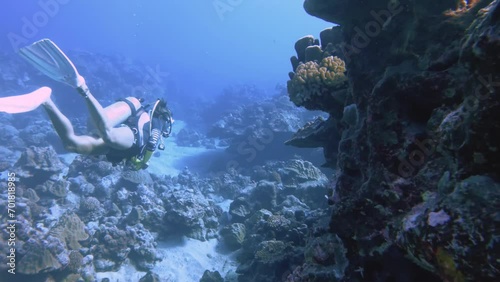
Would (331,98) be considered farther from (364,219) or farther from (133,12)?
(133,12)

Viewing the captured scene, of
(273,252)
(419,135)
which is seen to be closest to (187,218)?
(273,252)

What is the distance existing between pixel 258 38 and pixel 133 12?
254 feet

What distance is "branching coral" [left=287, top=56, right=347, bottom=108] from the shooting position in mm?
5141

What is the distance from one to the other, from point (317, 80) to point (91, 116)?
15.1ft

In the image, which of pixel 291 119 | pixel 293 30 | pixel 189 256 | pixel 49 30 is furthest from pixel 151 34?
pixel 189 256

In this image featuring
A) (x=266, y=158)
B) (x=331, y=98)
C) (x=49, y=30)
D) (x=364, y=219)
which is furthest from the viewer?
(x=49, y=30)

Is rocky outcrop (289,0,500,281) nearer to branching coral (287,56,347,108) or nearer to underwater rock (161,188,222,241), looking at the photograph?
branching coral (287,56,347,108)

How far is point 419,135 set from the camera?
8.87 ft

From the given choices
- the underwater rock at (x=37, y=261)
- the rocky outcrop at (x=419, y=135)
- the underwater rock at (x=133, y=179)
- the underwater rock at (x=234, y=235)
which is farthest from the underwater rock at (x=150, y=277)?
the rocky outcrop at (x=419, y=135)

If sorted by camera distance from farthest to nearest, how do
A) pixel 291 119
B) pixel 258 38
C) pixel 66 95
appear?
pixel 258 38
pixel 66 95
pixel 291 119

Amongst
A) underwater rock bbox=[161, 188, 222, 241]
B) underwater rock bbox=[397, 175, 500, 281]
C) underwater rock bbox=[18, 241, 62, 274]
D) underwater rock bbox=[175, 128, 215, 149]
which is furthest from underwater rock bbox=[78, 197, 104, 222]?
underwater rock bbox=[175, 128, 215, 149]

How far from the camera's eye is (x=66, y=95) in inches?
844

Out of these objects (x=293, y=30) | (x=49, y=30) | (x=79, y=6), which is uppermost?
(x=79, y=6)

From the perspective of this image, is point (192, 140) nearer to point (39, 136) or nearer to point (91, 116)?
point (39, 136)
